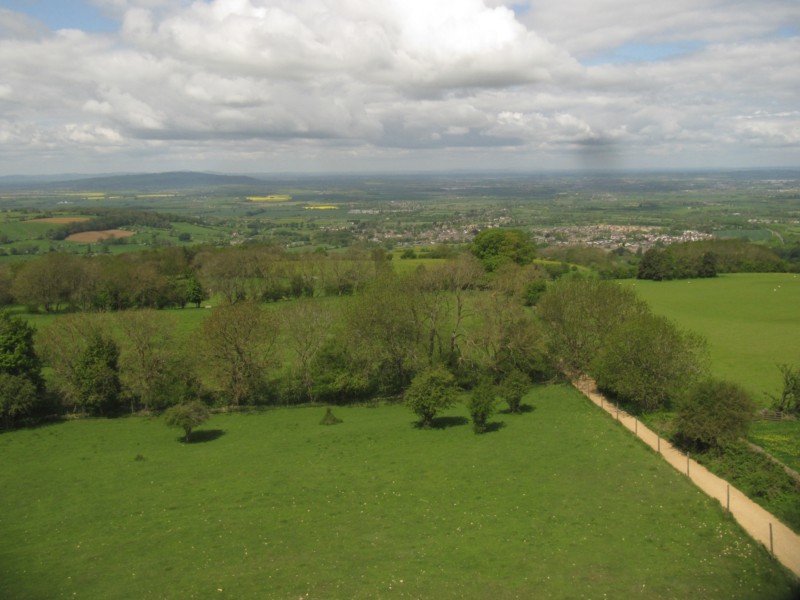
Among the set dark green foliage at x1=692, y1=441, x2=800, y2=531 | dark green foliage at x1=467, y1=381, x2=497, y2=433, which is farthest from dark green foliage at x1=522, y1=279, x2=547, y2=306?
dark green foliage at x1=692, y1=441, x2=800, y2=531

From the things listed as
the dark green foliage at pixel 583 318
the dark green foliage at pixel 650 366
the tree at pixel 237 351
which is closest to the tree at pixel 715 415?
the dark green foliage at pixel 650 366

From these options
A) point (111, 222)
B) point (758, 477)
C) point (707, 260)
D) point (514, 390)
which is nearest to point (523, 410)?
point (514, 390)

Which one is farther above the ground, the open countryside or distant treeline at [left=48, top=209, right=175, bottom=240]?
distant treeline at [left=48, top=209, right=175, bottom=240]

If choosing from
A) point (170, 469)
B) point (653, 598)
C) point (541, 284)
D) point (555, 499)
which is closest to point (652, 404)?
point (555, 499)

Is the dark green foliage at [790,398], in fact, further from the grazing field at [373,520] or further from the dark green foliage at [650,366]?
the grazing field at [373,520]

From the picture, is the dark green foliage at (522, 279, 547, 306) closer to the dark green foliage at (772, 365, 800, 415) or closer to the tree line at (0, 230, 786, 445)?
the tree line at (0, 230, 786, 445)

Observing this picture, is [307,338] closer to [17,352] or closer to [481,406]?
[481,406]
